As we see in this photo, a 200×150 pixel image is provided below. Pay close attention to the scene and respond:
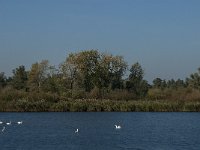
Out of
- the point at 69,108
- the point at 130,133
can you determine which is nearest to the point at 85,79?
the point at 69,108

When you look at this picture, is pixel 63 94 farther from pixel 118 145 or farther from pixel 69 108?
pixel 118 145

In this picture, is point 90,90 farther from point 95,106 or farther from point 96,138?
point 96,138

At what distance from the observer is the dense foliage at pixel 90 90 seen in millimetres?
87125

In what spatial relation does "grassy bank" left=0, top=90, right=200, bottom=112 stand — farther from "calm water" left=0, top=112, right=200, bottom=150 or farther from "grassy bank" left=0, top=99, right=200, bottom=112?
"calm water" left=0, top=112, right=200, bottom=150

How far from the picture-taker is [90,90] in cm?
10912

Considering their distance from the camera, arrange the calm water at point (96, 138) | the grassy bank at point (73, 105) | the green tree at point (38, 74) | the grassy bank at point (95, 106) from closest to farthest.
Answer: the calm water at point (96, 138), the grassy bank at point (95, 106), the grassy bank at point (73, 105), the green tree at point (38, 74)

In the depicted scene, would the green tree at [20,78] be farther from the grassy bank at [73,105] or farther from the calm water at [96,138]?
the calm water at [96,138]

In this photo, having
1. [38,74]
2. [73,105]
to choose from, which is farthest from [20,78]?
[73,105]

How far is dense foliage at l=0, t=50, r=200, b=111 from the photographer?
87125 mm

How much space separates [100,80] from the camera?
359 feet

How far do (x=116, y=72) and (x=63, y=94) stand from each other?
62.0ft

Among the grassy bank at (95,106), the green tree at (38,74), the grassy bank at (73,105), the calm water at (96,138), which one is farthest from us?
the green tree at (38,74)

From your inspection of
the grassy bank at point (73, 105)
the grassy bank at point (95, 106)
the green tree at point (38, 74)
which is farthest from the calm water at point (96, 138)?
the green tree at point (38, 74)

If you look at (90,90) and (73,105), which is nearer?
(73,105)
